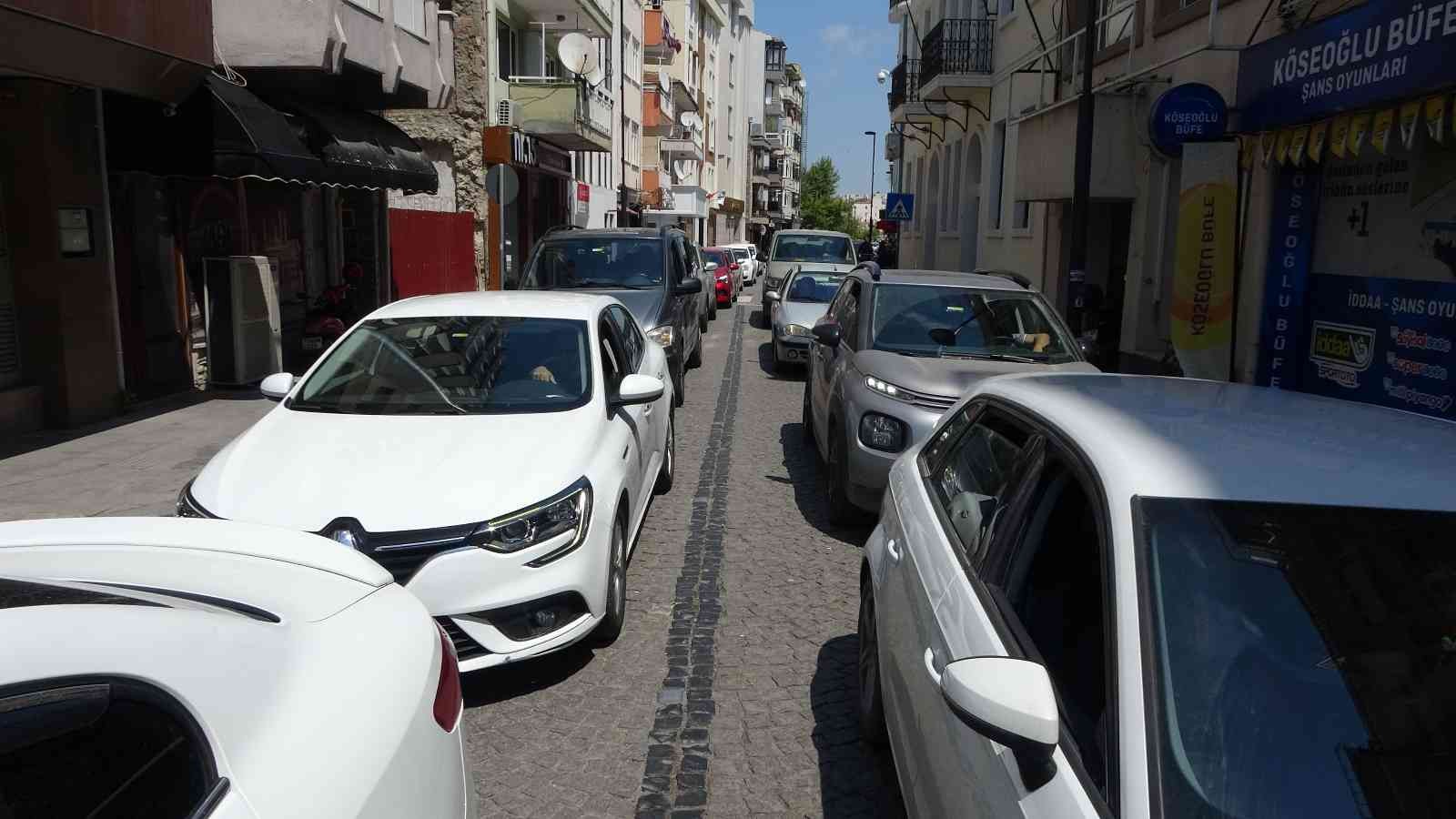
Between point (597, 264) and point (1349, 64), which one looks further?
point (597, 264)

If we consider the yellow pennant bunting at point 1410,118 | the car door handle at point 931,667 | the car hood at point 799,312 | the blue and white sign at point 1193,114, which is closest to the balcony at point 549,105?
the car hood at point 799,312

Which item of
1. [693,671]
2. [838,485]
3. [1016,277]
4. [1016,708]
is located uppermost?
[1016,277]

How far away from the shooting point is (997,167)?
971 inches

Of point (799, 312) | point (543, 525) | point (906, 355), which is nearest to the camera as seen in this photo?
point (543, 525)

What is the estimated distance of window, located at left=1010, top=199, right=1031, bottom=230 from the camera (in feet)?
70.9

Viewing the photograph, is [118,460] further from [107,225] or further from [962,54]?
[962,54]

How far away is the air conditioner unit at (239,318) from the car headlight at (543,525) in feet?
30.7

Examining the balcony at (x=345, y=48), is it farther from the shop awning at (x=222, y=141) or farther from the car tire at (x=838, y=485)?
the car tire at (x=838, y=485)

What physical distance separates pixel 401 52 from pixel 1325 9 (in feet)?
37.2

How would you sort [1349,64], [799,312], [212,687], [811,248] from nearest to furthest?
[212,687]
[1349,64]
[799,312]
[811,248]

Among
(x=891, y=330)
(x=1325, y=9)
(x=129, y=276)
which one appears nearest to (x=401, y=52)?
(x=129, y=276)

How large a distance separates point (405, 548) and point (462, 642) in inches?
17.2

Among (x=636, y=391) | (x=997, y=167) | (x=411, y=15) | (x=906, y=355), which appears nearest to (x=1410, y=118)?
(x=906, y=355)

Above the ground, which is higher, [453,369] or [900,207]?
[900,207]
